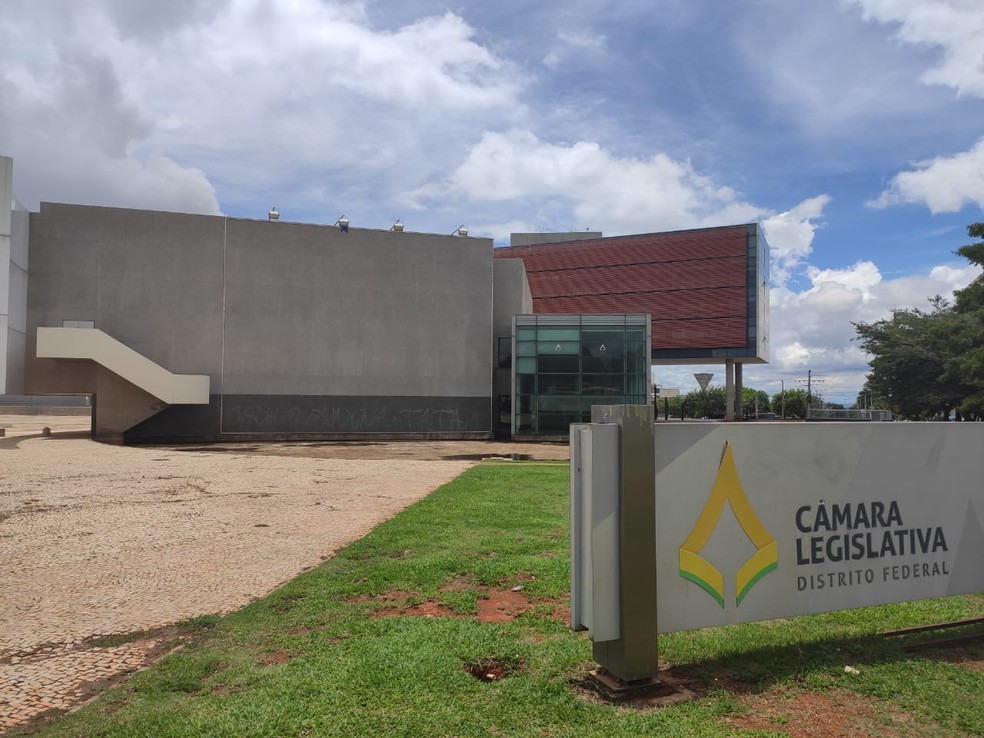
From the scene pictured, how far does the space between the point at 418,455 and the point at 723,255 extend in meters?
50.8

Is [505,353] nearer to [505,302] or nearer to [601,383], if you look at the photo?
[505,302]

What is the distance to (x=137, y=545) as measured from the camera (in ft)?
29.4

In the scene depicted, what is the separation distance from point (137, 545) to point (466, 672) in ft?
21.1

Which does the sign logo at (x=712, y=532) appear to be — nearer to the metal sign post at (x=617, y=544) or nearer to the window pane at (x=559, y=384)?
the metal sign post at (x=617, y=544)

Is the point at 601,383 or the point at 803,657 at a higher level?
the point at 601,383

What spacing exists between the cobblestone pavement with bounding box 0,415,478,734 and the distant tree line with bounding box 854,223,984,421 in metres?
43.2

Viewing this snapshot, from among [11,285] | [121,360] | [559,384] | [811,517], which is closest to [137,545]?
[811,517]

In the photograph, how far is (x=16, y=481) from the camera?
1537 cm

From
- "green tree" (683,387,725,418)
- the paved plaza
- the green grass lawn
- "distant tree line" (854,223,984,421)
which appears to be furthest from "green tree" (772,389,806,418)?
the green grass lawn

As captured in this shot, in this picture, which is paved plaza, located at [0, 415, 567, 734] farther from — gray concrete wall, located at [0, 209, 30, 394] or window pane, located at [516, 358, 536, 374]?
window pane, located at [516, 358, 536, 374]

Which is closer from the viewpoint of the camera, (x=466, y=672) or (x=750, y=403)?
(x=466, y=672)

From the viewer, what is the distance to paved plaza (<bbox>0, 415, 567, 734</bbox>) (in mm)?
5004

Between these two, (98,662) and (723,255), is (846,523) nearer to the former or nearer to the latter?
(98,662)

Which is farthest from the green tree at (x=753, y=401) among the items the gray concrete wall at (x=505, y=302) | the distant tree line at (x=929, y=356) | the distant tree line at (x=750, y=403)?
the gray concrete wall at (x=505, y=302)
